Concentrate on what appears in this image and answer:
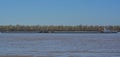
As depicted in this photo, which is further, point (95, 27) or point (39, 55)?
point (95, 27)

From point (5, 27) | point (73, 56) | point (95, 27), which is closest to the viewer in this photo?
point (73, 56)

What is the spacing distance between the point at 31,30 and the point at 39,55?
156843mm

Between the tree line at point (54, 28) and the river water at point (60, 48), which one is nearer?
the river water at point (60, 48)

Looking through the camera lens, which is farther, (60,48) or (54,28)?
(54,28)

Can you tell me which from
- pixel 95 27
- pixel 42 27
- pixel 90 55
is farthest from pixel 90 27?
pixel 90 55

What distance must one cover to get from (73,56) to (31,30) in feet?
518

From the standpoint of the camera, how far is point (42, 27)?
18925 cm

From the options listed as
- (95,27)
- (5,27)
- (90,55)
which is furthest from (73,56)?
(5,27)

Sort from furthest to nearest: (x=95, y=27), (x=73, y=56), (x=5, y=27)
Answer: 1. (x=5, y=27)
2. (x=95, y=27)
3. (x=73, y=56)

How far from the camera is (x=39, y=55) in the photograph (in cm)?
2783

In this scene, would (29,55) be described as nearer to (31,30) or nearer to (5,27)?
(31,30)

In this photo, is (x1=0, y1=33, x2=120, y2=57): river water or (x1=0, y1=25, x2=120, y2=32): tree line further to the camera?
(x1=0, y1=25, x2=120, y2=32): tree line

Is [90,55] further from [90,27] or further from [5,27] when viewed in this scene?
[5,27]

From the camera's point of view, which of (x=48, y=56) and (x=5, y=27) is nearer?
(x=48, y=56)
